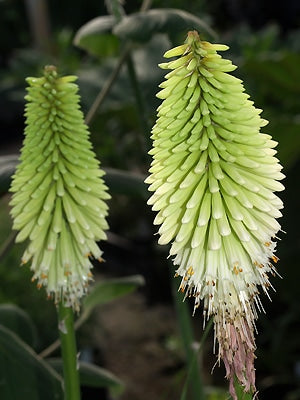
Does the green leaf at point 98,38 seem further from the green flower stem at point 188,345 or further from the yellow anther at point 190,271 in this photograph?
the yellow anther at point 190,271

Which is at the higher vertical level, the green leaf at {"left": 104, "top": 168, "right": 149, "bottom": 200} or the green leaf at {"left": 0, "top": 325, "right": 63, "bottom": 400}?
the green leaf at {"left": 104, "top": 168, "right": 149, "bottom": 200}

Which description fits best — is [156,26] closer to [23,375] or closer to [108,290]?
[108,290]

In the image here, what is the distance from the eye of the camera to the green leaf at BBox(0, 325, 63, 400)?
3.55ft

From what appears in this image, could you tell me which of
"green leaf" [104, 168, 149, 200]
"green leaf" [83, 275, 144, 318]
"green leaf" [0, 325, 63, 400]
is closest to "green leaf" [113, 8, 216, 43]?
"green leaf" [104, 168, 149, 200]

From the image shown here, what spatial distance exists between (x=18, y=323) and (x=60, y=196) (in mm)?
575

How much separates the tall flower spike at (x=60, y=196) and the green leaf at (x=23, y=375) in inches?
7.2

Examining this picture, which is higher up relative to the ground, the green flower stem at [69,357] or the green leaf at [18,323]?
the green leaf at [18,323]

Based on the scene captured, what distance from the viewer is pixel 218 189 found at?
0.74 metres

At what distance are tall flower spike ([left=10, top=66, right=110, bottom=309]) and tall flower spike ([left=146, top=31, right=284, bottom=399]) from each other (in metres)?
0.17

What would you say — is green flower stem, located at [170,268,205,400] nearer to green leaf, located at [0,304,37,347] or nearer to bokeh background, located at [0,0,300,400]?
green leaf, located at [0,304,37,347]

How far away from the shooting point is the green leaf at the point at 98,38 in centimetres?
155

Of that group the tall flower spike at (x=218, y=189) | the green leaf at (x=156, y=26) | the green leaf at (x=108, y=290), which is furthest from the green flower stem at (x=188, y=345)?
the tall flower spike at (x=218, y=189)

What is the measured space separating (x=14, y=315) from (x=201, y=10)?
2936 mm

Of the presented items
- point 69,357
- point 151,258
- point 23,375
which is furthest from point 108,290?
point 151,258
